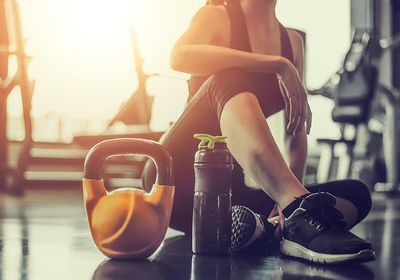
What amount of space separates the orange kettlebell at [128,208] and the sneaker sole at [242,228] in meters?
0.16

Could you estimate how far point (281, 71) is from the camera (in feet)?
4.39

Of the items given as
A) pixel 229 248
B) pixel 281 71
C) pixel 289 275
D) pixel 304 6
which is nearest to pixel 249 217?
pixel 229 248

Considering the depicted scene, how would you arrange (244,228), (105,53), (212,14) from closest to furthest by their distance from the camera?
(244,228) → (212,14) → (105,53)

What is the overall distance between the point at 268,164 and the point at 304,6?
125 inches

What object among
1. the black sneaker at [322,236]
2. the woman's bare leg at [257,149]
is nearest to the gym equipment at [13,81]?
the woman's bare leg at [257,149]

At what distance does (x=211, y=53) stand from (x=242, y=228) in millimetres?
399

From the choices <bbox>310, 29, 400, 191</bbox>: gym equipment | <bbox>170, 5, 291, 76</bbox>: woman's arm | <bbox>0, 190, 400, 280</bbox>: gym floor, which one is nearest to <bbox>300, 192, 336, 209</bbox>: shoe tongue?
<bbox>0, 190, 400, 280</bbox>: gym floor

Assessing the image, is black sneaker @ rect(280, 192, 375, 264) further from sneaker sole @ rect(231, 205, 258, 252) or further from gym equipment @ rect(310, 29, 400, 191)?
gym equipment @ rect(310, 29, 400, 191)

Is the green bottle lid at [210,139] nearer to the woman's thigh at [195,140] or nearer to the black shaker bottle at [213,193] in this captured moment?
the black shaker bottle at [213,193]

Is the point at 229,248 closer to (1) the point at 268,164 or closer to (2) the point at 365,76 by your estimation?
Result: (1) the point at 268,164

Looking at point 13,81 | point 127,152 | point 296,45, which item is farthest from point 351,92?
point 127,152

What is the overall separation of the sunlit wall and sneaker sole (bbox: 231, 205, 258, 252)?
8.94ft

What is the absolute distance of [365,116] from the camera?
12.5 feet

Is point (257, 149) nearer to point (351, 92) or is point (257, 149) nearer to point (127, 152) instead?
point (127, 152)
